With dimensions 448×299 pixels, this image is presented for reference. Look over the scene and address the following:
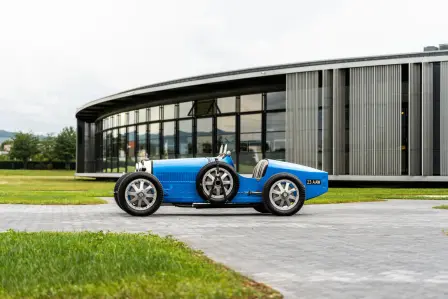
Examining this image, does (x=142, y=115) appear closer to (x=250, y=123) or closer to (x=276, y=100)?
(x=250, y=123)

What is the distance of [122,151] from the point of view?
42.7 metres

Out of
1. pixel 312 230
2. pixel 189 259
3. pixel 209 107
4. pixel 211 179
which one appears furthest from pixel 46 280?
pixel 209 107

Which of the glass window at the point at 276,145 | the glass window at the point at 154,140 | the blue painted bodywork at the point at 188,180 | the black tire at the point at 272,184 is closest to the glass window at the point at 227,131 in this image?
the glass window at the point at 276,145

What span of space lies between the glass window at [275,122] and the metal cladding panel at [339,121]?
3409mm

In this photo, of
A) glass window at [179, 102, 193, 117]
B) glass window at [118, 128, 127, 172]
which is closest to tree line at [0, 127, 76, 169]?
A: glass window at [118, 128, 127, 172]

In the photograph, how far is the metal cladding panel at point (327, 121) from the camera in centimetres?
2895

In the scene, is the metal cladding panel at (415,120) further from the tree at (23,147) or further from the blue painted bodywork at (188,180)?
the tree at (23,147)

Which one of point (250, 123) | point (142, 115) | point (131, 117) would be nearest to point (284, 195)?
point (250, 123)

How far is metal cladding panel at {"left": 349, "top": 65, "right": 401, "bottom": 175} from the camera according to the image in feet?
89.6

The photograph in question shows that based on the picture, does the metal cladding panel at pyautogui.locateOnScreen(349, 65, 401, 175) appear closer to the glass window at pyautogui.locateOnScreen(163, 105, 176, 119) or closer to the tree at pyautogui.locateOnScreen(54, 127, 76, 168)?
the glass window at pyautogui.locateOnScreen(163, 105, 176, 119)

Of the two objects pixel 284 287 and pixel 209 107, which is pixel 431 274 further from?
pixel 209 107

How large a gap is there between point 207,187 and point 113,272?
7.11 m

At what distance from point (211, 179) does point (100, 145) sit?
3824 cm

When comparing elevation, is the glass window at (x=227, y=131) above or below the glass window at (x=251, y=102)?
below
